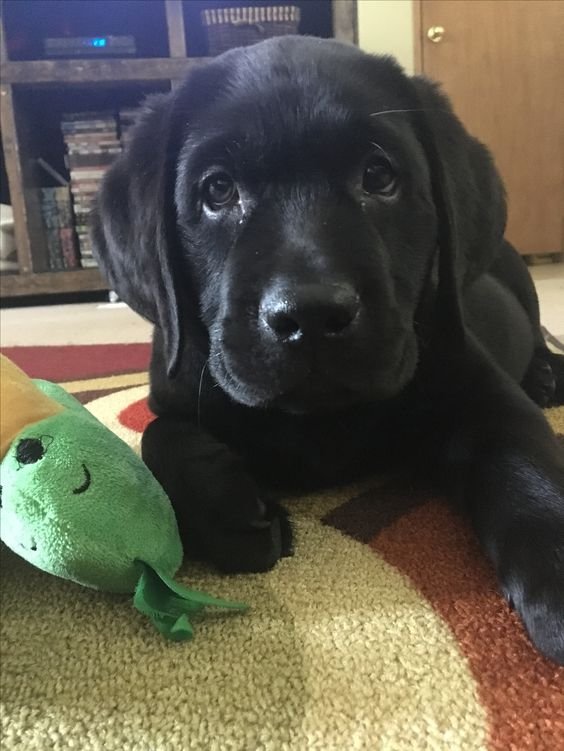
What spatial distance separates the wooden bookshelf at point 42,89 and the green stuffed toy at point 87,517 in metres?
2.69

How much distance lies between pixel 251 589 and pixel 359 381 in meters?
0.25

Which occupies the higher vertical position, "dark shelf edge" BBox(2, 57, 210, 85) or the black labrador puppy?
"dark shelf edge" BBox(2, 57, 210, 85)

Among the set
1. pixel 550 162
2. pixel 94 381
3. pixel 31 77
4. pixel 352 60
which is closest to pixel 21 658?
pixel 352 60

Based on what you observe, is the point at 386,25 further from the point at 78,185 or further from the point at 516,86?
the point at 78,185

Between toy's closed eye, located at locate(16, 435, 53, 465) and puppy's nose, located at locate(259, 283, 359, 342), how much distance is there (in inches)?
9.9

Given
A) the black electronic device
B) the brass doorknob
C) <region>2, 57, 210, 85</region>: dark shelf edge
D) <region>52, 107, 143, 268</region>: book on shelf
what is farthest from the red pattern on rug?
the brass doorknob

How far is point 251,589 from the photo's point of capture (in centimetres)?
79

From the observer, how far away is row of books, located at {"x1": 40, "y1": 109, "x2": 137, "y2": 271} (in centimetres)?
354

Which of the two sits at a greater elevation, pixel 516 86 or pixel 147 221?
pixel 516 86

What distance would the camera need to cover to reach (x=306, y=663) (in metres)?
0.66

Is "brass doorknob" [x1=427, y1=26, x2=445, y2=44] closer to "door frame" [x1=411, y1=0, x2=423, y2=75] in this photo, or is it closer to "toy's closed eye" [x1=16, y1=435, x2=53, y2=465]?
"door frame" [x1=411, y1=0, x2=423, y2=75]

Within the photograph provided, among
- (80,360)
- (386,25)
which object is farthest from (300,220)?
(386,25)

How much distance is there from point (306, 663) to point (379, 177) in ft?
1.93

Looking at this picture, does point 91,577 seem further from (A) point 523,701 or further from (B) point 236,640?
(A) point 523,701
